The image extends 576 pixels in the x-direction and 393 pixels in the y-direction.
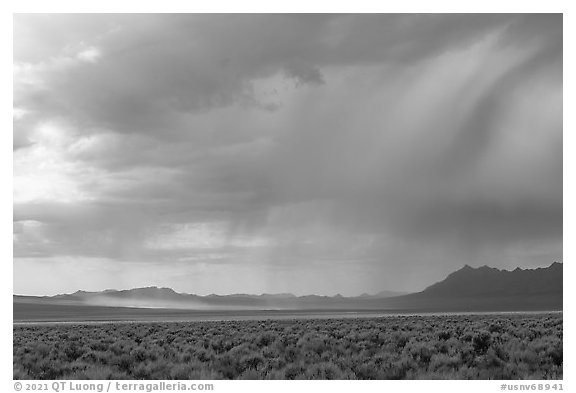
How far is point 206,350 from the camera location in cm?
2372

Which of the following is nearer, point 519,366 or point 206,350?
point 519,366

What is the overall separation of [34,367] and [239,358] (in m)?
7.06
